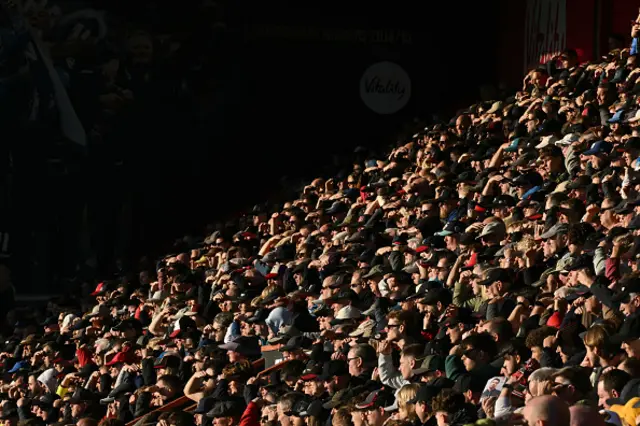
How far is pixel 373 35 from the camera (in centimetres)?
2816

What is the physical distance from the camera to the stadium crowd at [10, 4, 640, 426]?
31.0 feet

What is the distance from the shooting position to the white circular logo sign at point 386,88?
28.4 meters

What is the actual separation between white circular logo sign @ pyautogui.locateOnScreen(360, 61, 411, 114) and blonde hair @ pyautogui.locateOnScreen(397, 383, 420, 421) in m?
19.4

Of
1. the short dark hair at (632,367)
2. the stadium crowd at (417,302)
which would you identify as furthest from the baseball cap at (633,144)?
the short dark hair at (632,367)

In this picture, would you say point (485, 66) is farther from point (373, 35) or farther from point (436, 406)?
point (436, 406)

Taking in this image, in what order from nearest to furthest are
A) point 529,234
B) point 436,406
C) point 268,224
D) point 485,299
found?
point 436,406, point 485,299, point 529,234, point 268,224

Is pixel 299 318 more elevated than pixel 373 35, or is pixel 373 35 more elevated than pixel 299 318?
pixel 373 35

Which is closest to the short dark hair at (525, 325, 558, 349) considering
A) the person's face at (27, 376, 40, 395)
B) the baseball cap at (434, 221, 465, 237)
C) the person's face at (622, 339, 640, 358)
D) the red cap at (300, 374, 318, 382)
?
the person's face at (622, 339, 640, 358)

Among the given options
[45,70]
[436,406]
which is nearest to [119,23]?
[45,70]

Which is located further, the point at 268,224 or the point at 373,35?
the point at 373,35

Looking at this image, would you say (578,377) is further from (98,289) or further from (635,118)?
(98,289)

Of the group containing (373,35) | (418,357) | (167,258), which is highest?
(373,35)

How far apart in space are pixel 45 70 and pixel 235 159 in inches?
158

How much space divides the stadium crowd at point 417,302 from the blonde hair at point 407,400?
0.05 ft
